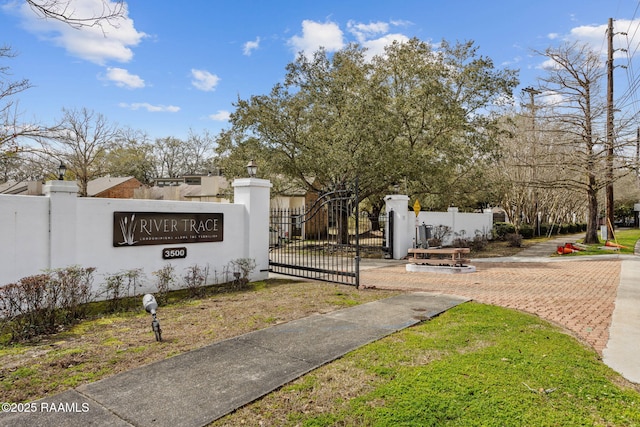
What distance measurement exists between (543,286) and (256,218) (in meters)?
7.09

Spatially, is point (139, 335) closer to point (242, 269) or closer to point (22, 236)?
point (22, 236)

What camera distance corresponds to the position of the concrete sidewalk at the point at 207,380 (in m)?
2.97

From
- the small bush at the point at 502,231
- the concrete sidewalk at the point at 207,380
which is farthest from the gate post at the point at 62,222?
the small bush at the point at 502,231

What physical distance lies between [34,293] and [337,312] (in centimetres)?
433

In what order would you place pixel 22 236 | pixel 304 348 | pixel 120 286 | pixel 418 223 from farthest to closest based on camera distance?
pixel 418 223 → pixel 120 286 → pixel 22 236 → pixel 304 348

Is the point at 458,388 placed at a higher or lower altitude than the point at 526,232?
lower

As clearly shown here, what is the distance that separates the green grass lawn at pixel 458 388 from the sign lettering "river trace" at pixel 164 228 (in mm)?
4933

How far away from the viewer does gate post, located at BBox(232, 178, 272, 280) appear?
912 centimetres

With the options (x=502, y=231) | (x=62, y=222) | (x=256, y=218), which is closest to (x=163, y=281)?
(x=62, y=222)

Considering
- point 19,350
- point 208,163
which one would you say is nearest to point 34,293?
point 19,350

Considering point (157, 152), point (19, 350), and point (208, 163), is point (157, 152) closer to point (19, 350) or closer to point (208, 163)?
point (208, 163)

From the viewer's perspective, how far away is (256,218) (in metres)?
9.17

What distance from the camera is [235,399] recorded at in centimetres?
324

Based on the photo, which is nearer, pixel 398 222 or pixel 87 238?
pixel 87 238
